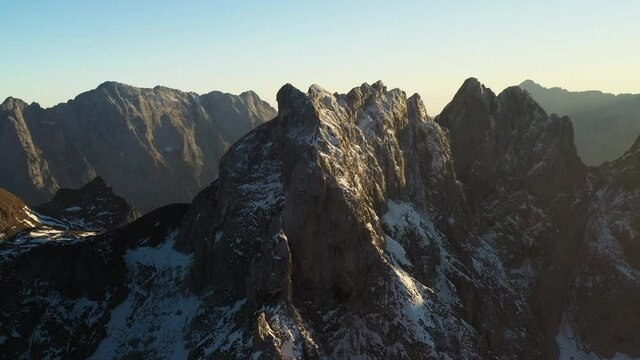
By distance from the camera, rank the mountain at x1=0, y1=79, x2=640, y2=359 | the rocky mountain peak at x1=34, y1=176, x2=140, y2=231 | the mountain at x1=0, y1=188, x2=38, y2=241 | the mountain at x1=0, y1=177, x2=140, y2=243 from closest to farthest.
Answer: the mountain at x1=0, y1=79, x2=640, y2=359, the mountain at x1=0, y1=188, x2=38, y2=241, the mountain at x1=0, y1=177, x2=140, y2=243, the rocky mountain peak at x1=34, y1=176, x2=140, y2=231

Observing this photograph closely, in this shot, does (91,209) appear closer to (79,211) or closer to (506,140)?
(79,211)

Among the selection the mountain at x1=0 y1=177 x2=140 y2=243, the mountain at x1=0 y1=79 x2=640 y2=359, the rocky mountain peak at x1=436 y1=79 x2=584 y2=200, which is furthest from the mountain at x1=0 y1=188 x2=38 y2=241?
the rocky mountain peak at x1=436 y1=79 x2=584 y2=200

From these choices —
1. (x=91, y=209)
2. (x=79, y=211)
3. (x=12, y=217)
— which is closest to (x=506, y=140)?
(x=12, y=217)

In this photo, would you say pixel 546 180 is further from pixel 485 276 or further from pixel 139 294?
pixel 139 294

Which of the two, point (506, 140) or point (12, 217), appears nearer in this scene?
point (12, 217)

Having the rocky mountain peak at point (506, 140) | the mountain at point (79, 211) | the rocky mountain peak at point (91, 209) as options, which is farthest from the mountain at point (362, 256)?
the rocky mountain peak at point (91, 209)

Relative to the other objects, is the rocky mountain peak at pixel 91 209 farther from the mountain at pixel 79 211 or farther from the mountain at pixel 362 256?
the mountain at pixel 362 256

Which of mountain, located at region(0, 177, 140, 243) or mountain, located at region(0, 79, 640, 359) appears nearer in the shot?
mountain, located at region(0, 79, 640, 359)

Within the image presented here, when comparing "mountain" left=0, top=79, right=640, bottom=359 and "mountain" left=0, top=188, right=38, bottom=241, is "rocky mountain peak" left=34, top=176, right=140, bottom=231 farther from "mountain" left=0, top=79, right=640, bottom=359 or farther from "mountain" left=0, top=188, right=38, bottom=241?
"mountain" left=0, top=79, right=640, bottom=359

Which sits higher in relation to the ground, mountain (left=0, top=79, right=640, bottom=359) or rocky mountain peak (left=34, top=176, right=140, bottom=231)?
rocky mountain peak (left=34, top=176, right=140, bottom=231)

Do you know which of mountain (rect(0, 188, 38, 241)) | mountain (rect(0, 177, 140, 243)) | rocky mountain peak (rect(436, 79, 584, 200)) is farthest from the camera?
mountain (rect(0, 177, 140, 243))
